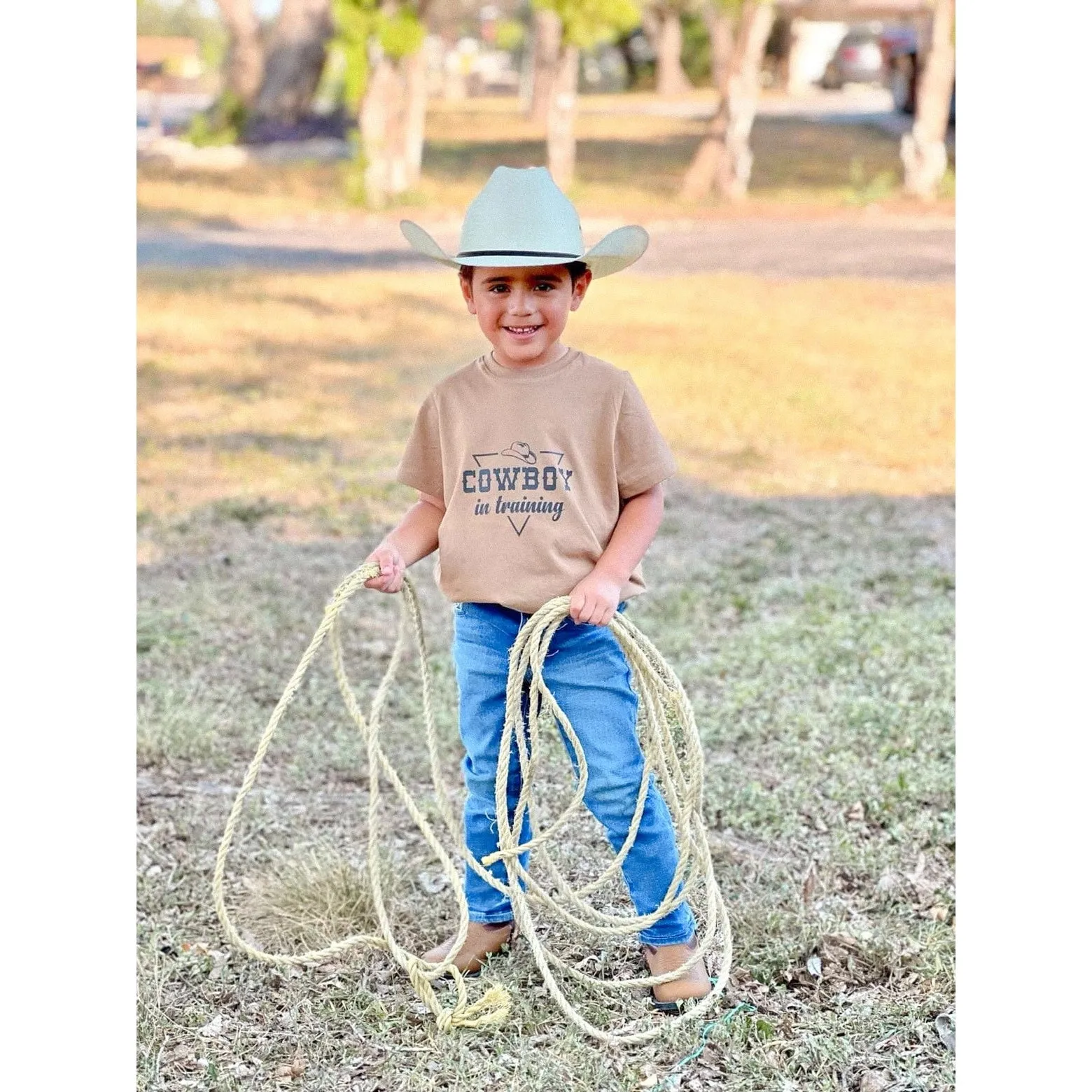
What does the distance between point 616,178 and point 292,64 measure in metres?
3.08

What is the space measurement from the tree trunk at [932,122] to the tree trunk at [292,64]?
16.0 ft

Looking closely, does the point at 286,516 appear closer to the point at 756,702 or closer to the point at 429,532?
the point at 756,702

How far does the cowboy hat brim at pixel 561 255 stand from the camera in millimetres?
2146

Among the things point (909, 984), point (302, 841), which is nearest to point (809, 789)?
point (909, 984)

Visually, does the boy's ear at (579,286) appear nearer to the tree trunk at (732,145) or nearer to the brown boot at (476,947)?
the brown boot at (476,947)

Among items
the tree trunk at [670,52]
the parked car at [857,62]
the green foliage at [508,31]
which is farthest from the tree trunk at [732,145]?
the green foliage at [508,31]

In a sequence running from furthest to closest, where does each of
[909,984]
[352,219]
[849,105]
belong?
[849,105] < [352,219] < [909,984]

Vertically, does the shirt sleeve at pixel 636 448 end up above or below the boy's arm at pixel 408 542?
above

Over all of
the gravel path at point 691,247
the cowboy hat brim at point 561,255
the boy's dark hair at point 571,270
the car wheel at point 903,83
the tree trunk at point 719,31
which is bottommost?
the gravel path at point 691,247

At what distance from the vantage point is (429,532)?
236 cm

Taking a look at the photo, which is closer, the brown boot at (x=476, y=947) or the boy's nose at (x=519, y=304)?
the boy's nose at (x=519, y=304)

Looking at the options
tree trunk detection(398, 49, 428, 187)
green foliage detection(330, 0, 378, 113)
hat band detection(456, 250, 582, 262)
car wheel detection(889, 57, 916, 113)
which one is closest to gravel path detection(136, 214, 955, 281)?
tree trunk detection(398, 49, 428, 187)
